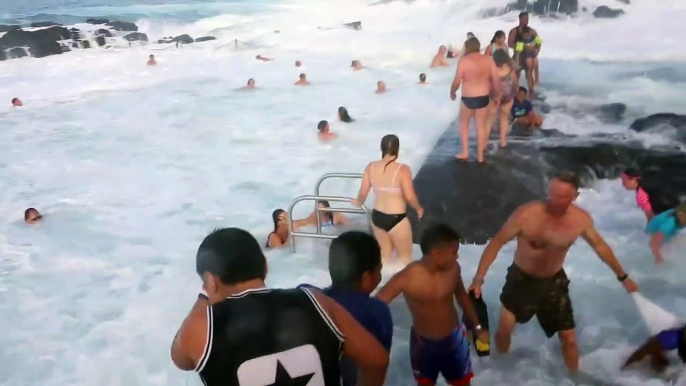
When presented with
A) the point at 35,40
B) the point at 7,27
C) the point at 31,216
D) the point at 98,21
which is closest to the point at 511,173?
the point at 31,216

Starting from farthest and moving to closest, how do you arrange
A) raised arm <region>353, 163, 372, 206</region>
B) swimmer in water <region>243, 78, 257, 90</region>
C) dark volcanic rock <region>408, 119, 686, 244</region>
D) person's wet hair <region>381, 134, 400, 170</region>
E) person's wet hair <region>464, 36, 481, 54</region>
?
1. swimmer in water <region>243, 78, 257, 90</region>
2. person's wet hair <region>464, 36, 481, 54</region>
3. dark volcanic rock <region>408, 119, 686, 244</region>
4. raised arm <region>353, 163, 372, 206</region>
5. person's wet hair <region>381, 134, 400, 170</region>

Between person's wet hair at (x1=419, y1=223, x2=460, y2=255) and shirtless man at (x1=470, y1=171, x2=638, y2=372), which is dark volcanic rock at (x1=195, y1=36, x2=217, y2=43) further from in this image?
person's wet hair at (x1=419, y1=223, x2=460, y2=255)

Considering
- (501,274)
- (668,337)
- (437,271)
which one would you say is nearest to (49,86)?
(501,274)

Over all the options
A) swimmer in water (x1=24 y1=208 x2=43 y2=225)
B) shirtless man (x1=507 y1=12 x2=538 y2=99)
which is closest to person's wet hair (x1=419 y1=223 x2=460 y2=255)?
swimmer in water (x1=24 y1=208 x2=43 y2=225)

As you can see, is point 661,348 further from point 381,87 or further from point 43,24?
point 43,24

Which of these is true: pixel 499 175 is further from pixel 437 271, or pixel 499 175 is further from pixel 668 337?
pixel 437 271

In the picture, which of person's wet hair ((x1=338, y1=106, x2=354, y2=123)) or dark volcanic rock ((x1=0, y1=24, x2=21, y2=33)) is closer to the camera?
person's wet hair ((x1=338, y1=106, x2=354, y2=123))
